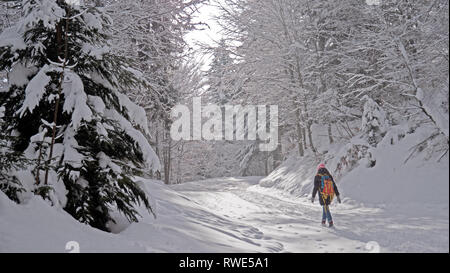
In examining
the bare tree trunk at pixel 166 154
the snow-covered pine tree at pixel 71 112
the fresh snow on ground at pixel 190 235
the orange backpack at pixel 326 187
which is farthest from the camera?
the bare tree trunk at pixel 166 154

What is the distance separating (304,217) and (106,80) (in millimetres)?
5778

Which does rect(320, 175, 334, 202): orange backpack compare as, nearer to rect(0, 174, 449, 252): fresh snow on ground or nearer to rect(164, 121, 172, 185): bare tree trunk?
rect(0, 174, 449, 252): fresh snow on ground

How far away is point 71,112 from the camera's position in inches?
162

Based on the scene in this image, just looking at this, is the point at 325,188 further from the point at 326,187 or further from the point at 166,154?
the point at 166,154

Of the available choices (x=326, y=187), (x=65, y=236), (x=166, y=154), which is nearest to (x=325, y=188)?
(x=326, y=187)

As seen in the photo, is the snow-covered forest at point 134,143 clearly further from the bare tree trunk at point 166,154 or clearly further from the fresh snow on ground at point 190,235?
the bare tree trunk at point 166,154

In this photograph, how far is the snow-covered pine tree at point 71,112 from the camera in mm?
3926

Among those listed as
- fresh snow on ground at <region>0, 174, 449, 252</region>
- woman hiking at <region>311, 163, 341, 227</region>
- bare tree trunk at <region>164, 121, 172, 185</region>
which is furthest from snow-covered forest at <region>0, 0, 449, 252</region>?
bare tree trunk at <region>164, 121, 172, 185</region>

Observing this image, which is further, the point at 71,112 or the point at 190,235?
the point at 190,235

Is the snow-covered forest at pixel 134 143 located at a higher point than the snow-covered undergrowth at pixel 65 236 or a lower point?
higher

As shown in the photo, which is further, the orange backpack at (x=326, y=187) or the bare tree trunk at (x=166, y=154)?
A: the bare tree trunk at (x=166, y=154)

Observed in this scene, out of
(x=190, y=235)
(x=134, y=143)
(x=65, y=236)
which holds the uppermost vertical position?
(x=134, y=143)

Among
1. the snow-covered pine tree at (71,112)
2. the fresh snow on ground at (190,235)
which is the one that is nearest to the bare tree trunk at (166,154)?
the snow-covered pine tree at (71,112)

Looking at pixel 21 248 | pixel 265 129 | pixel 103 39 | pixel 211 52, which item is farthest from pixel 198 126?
pixel 21 248
